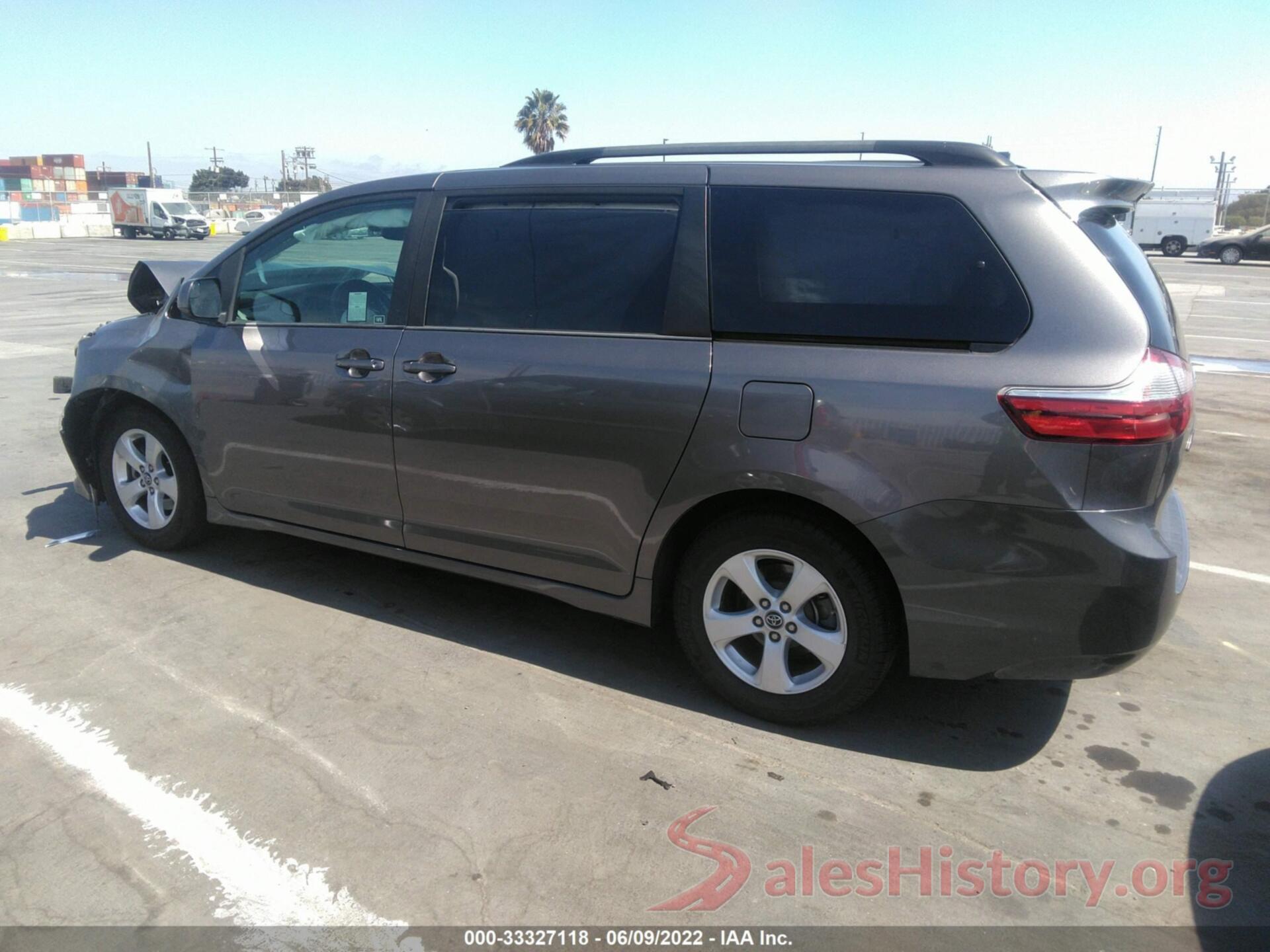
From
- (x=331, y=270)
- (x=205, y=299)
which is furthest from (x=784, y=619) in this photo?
(x=205, y=299)

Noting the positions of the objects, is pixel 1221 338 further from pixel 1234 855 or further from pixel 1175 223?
pixel 1175 223

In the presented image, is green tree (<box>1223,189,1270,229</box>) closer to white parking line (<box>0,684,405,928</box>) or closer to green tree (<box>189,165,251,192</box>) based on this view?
white parking line (<box>0,684,405,928</box>)

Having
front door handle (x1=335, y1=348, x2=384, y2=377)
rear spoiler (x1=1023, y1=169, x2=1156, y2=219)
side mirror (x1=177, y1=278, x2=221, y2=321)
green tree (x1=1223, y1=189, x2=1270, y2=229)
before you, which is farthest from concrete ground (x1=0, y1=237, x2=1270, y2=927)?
green tree (x1=1223, y1=189, x2=1270, y2=229)

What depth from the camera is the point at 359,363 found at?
13.0ft

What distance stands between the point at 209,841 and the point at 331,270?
2584 mm

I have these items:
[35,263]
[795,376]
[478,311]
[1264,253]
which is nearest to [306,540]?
[478,311]

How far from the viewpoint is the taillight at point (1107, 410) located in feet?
9.00

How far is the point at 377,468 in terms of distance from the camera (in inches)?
158

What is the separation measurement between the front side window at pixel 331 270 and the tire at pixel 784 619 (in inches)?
67.6

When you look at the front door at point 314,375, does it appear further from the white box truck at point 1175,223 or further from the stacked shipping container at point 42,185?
the stacked shipping container at point 42,185

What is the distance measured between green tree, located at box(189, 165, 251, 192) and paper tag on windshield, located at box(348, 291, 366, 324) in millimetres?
120815

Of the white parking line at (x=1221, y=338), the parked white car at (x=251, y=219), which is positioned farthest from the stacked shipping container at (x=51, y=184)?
the white parking line at (x=1221, y=338)

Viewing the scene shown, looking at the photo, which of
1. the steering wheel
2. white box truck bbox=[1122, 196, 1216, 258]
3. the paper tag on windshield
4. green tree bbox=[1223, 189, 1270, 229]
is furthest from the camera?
green tree bbox=[1223, 189, 1270, 229]

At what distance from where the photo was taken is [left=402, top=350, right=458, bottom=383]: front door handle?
12.3 feet
